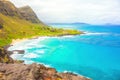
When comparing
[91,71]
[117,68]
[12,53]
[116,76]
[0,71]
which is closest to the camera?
[0,71]

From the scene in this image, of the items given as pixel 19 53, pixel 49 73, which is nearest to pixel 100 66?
pixel 19 53

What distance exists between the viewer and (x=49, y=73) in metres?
36.5

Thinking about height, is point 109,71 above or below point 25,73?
below

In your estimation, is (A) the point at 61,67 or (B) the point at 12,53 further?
(B) the point at 12,53

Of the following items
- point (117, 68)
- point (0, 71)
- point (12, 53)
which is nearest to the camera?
point (0, 71)

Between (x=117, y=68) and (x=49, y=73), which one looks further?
(x=117, y=68)

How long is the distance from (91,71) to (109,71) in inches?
309

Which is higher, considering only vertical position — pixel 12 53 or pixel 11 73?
pixel 11 73

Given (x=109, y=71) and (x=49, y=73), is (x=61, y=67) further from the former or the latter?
(x=49, y=73)

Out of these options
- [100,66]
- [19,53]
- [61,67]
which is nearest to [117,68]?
[100,66]

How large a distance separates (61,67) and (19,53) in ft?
152

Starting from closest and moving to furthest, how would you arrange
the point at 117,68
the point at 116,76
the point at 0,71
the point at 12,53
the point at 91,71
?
the point at 0,71, the point at 116,76, the point at 91,71, the point at 117,68, the point at 12,53

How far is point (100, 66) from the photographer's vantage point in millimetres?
100062

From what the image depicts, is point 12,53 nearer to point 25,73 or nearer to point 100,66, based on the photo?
point 100,66
